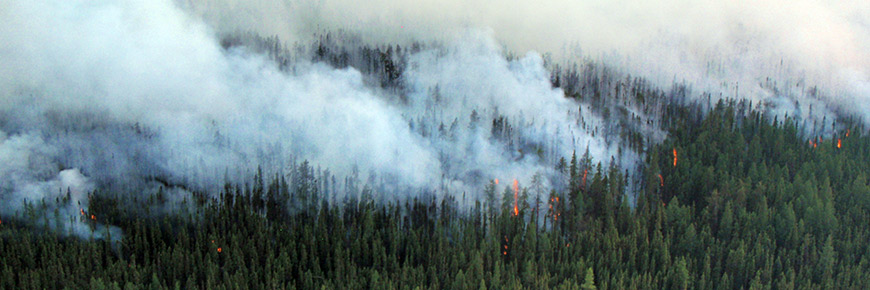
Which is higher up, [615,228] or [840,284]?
[615,228]

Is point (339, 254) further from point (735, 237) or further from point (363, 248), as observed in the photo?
point (735, 237)

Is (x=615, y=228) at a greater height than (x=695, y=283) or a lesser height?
greater

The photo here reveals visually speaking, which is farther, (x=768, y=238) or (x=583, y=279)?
(x=768, y=238)

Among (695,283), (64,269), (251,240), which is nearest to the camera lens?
(695,283)

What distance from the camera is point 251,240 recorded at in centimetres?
19950

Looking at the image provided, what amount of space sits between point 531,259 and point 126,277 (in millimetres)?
89126

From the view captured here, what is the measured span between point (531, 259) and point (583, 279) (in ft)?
43.0

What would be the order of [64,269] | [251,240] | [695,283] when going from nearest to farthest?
[695,283] < [64,269] < [251,240]

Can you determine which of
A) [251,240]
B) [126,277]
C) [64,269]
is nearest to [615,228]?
[251,240]

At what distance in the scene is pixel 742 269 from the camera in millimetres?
177500

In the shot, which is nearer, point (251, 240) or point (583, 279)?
point (583, 279)

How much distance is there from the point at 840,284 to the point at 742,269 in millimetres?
20271

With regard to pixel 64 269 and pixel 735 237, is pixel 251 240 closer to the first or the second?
→ pixel 64 269

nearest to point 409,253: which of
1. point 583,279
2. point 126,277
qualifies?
point 583,279
